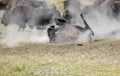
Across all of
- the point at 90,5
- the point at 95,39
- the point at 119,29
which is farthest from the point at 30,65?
the point at 90,5

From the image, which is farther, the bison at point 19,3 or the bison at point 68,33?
the bison at point 19,3

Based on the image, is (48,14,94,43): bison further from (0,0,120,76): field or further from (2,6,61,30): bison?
(2,6,61,30): bison

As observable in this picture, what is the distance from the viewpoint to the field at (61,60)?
28500mm

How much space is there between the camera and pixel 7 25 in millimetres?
69500

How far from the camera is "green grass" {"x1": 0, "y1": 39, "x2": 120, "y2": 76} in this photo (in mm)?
28469

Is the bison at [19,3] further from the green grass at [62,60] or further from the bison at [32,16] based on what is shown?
the green grass at [62,60]

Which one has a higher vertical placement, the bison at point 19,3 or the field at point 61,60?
the bison at point 19,3

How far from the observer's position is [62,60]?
35.1 meters

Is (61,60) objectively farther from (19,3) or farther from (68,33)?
(19,3)

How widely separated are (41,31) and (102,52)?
2382 cm

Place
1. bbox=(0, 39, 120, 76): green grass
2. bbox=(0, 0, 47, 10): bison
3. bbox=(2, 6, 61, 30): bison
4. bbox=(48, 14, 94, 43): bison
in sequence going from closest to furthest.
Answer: bbox=(0, 39, 120, 76): green grass < bbox=(48, 14, 94, 43): bison < bbox=(2, 6, 61, 30): bison < bbox=(0, 0, 47, 10): bison

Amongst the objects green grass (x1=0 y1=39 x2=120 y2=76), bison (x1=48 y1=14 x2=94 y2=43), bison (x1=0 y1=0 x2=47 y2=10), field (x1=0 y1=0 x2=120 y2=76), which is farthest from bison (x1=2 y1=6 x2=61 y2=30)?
green grass (x1=0 y1=39 x2=120 y2=76)

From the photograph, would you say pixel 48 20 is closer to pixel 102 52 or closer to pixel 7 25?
pixel 7 25

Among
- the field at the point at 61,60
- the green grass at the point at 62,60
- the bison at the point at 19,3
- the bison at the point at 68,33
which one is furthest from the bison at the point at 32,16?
the green grass at the point at 62,60
